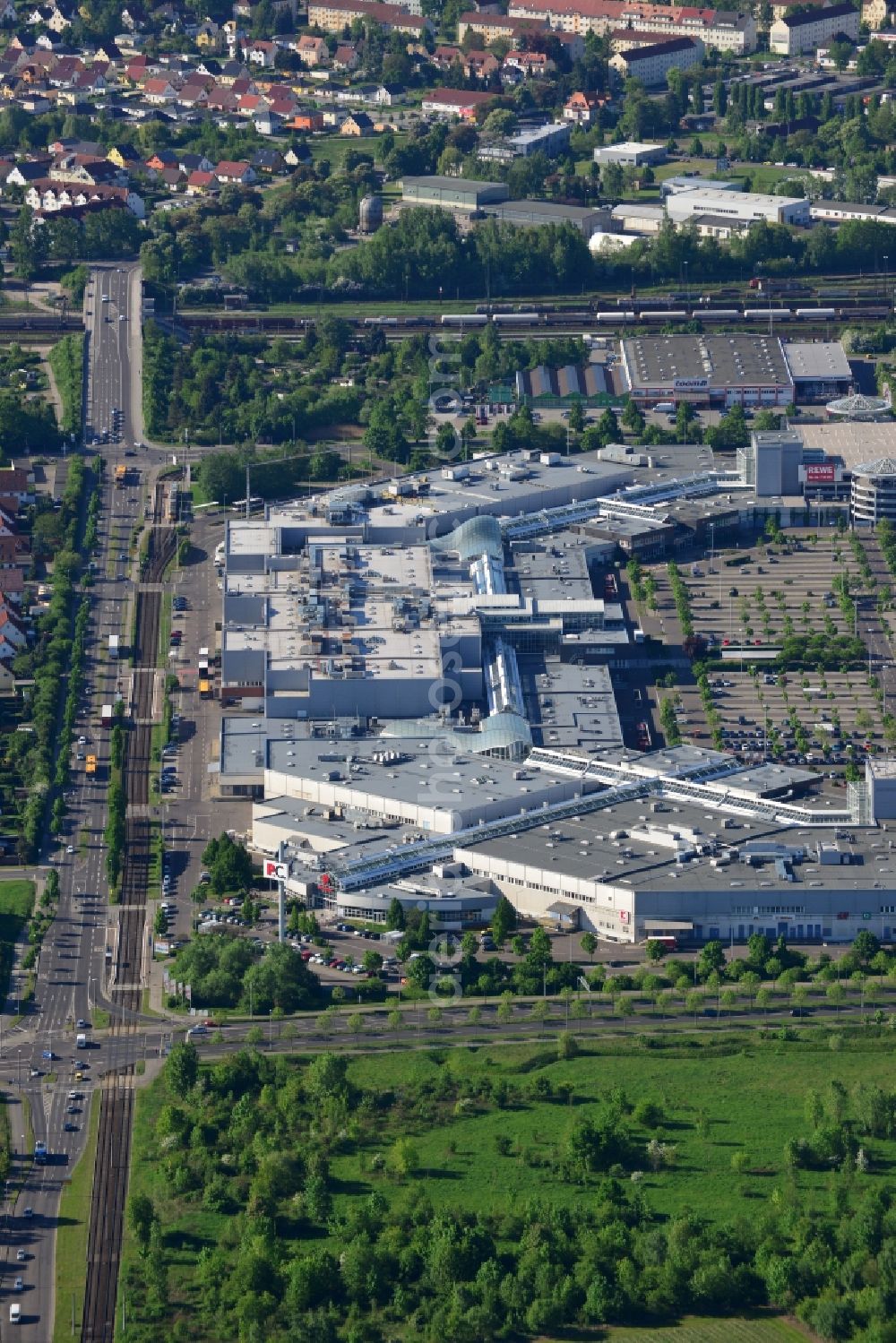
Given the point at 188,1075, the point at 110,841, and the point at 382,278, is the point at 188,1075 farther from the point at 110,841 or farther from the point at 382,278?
the point at 382,278

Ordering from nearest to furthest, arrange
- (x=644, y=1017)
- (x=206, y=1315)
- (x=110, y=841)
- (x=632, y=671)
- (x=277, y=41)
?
(x=206, y=1315), (x=644, y=1017), (x=110, y=841), (x=632, y=671), (x=277, y=41)

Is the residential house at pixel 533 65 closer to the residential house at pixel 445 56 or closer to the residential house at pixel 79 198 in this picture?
the residential house at pixel 445 56

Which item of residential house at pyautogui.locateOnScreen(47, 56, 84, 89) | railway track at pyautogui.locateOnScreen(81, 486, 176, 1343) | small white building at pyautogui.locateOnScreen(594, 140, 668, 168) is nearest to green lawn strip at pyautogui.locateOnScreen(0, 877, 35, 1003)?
railway track at pyautogui.locateOnScreen(81, 486, 176, 1343)

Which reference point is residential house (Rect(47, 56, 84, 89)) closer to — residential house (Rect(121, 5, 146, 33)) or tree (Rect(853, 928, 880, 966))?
residential house (Rect(121, 5, 146, 33))

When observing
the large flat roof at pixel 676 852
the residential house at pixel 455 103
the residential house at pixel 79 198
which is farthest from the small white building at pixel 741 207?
the large flat roof at pixel 676 852

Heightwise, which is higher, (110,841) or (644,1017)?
(110,841)

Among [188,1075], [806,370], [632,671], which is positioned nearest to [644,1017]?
[188,1075]
